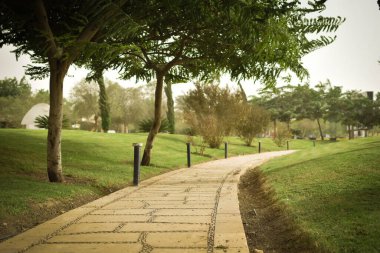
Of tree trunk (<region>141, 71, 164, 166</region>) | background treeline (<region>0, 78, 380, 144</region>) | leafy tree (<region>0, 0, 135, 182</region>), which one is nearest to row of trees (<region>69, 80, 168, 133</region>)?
background treeline (<region>0, 78, 380, 144</region>)

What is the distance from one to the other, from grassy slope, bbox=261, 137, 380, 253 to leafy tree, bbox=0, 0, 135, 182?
4.46 m

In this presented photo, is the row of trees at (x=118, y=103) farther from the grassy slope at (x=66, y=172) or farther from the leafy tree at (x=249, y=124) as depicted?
the grassy slope at (x=66, y=172)

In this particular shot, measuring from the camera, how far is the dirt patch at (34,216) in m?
4.39

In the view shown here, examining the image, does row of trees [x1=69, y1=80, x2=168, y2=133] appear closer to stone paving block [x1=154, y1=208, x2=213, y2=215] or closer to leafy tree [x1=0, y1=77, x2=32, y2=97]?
leafy tree [x1=0, y1=77, x2=32, y2=97]

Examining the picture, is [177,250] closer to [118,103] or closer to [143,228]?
[143,228]

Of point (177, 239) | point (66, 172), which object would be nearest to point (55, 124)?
point (66, 172)

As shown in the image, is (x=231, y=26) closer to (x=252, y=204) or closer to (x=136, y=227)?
(x=252, y=204)

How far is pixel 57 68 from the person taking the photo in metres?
7.59

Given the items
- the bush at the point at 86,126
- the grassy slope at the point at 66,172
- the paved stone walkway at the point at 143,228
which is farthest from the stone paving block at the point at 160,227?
the bush at the point at 86,126

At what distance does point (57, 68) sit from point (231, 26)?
4.31 meters

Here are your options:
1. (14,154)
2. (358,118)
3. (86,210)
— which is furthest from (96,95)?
(86,210)

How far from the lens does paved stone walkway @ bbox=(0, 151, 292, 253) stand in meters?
3.26

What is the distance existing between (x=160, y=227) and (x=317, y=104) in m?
48.5

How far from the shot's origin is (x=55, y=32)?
808 cm
